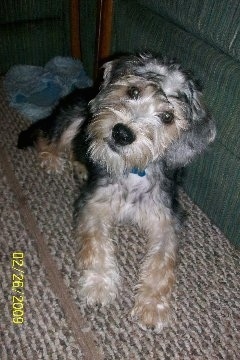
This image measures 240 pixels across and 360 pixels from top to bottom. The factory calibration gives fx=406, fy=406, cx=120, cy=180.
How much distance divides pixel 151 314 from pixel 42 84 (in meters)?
2.56

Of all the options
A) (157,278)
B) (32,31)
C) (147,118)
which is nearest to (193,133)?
(147,118)

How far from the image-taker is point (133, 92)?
6.97ft

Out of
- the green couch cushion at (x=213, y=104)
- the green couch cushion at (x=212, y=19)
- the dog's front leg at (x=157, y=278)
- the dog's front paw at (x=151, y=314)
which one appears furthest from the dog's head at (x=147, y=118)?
the dog's front paw at (x=151, y=314)

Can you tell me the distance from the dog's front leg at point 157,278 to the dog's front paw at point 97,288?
0.15 m

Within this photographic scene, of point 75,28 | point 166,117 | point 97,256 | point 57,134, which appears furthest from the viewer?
point 75,28

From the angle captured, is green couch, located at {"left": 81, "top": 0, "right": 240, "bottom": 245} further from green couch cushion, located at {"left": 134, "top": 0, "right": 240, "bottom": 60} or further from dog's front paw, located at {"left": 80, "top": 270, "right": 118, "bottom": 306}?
dog's front paw, located at {"left": 80, "top": 270, "right": 118, "bottom": 306}

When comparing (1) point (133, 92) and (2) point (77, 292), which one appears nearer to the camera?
(1) point (133, 92)

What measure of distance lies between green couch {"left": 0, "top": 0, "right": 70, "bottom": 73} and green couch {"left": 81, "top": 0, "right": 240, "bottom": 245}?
3.98ft

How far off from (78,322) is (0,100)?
2.40 m

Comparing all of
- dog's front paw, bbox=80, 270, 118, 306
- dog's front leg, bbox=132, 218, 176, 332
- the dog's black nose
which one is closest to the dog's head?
the dog's black nose

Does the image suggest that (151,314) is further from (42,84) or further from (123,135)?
(42,84)

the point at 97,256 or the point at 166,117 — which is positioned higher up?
the point at 166,117

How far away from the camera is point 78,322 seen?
6.99 ft

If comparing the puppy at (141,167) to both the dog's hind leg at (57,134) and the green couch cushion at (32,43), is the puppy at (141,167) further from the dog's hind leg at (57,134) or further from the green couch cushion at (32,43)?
the green couch cushion at (32,43)
